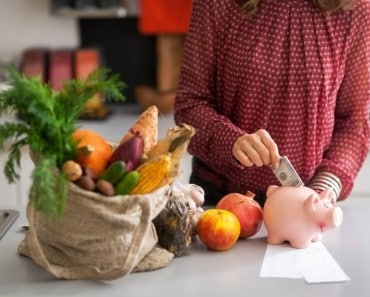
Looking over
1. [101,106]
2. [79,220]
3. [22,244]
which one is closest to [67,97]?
[79,220]

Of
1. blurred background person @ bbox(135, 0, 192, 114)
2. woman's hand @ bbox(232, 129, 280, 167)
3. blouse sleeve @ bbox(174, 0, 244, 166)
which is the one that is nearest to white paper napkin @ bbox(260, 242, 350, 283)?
woman's hand @ bbox(232, 129, 280, 167)

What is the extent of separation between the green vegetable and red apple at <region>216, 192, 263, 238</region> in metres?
0.28

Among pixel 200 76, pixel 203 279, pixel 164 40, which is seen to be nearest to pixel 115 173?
pixel 203 279

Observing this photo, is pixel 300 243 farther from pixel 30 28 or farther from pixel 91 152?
pixel 30 28

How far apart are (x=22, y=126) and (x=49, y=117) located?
43 millimetres

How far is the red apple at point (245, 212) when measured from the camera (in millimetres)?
1003

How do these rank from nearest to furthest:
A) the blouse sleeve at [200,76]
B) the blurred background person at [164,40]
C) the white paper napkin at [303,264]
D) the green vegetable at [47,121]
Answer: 1. the green vegetable at [47,121]
2. the white paper napkin at [303,264]
3. the blouse sleeve at [200,76]
4. the blurred background person at [164,40]

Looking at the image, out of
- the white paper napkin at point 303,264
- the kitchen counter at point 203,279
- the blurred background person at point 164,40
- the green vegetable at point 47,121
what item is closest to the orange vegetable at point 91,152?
the green vegetable at point 47,121

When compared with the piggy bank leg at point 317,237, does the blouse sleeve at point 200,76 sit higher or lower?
higher

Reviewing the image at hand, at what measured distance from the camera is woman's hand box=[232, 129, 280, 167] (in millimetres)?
982

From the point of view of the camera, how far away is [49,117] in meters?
0.80

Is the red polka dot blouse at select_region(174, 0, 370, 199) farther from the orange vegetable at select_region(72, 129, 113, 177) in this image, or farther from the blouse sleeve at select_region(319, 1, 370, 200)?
the orange vegetable at select_region(72, 129, 113, 177)

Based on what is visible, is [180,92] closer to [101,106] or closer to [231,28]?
[231,28]

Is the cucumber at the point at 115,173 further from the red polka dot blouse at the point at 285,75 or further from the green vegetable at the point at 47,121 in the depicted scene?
the red polka dot blouse at the point at 285,75
